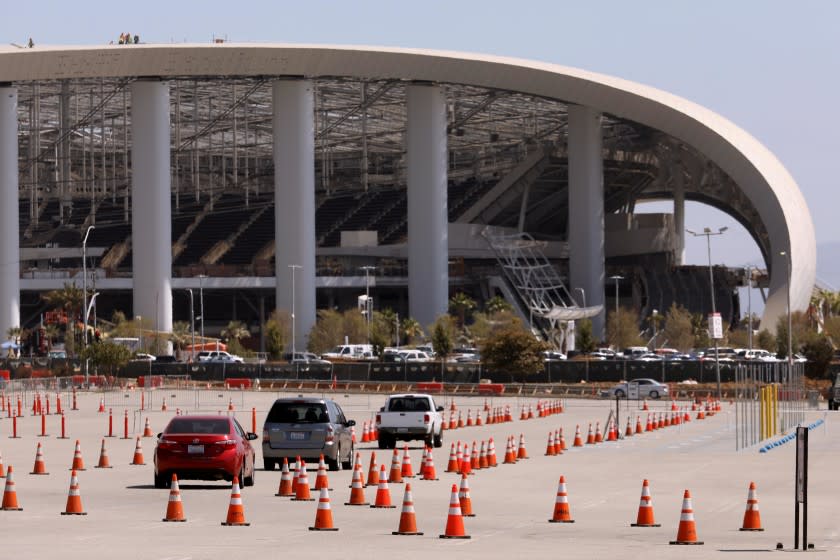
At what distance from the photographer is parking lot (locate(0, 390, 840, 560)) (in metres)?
20.2

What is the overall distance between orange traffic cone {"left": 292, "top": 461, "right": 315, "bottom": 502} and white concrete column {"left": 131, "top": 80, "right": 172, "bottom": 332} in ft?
305

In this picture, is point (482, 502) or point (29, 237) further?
point (29, 237)

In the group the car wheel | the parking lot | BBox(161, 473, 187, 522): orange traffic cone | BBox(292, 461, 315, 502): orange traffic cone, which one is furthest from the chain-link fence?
BBox(161, 473, 187, 522): orange traffic cone

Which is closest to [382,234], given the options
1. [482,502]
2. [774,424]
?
[774,424]

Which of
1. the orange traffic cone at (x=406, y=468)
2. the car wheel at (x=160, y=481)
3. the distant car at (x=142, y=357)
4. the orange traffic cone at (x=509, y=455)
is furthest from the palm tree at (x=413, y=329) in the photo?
the car wheel at (x=160, y=481)

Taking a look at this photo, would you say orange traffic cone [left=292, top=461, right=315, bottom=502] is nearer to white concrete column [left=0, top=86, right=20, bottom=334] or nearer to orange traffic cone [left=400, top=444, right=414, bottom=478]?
orange traffic cone [left=400, top=444, right=414, bottom=478]

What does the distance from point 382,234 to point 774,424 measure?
10764 centimetres

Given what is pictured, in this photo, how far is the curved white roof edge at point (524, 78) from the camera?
117250mm

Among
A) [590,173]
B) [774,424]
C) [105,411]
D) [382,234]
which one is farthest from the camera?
[382,234]

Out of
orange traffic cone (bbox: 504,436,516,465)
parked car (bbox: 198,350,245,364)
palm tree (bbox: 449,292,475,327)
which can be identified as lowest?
orange traffic cone (bbox: 504,436,516,465)

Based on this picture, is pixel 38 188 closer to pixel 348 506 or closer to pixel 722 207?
pixel 722 207

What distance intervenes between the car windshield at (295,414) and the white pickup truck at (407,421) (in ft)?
30.7

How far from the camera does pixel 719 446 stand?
45750mm

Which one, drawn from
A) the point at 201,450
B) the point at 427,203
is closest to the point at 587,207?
the point at 427,203
